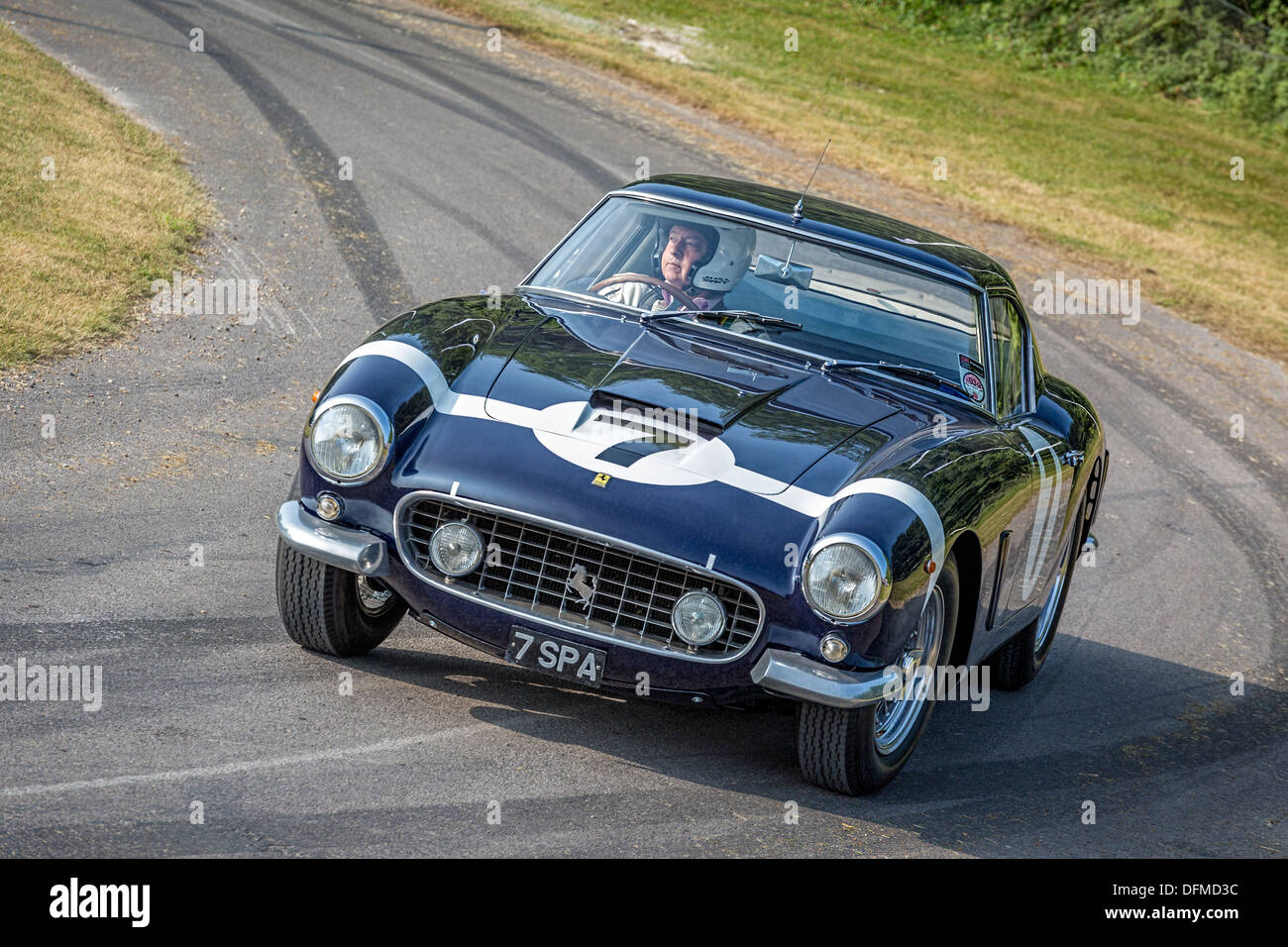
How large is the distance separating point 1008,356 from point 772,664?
7.64ft

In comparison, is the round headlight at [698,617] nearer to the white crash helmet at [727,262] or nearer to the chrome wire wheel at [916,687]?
the chrome wire wheel at [916,687]

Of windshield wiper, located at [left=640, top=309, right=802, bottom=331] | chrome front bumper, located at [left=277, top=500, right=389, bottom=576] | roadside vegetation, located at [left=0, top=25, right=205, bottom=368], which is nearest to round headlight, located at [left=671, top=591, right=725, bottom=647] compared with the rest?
chrome front bumper, located at [left=277, top=500, right=389, bottom=576]

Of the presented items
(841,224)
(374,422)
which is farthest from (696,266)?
(374,422)

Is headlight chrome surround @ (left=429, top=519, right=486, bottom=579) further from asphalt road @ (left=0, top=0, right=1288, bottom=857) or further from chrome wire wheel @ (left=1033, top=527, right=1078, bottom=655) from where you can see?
chrome wire wheel @ (left=1033, top=527, right=1078, bottom=655)

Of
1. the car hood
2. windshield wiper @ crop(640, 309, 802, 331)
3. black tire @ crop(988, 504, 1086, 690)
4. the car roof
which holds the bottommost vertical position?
black tire @ crop(988, 504, 1086, 690)

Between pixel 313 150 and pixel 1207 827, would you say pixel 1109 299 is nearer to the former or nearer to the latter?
pixel 313 150

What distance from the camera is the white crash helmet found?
19.0 ft

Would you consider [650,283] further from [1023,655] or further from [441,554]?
[1023,655]

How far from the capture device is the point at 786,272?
580 cm

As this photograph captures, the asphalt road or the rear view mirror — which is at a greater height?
the rear view mirror

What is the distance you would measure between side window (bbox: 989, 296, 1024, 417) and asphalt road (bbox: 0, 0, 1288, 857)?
1265 millimetres

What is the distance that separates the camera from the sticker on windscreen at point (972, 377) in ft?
18.1
